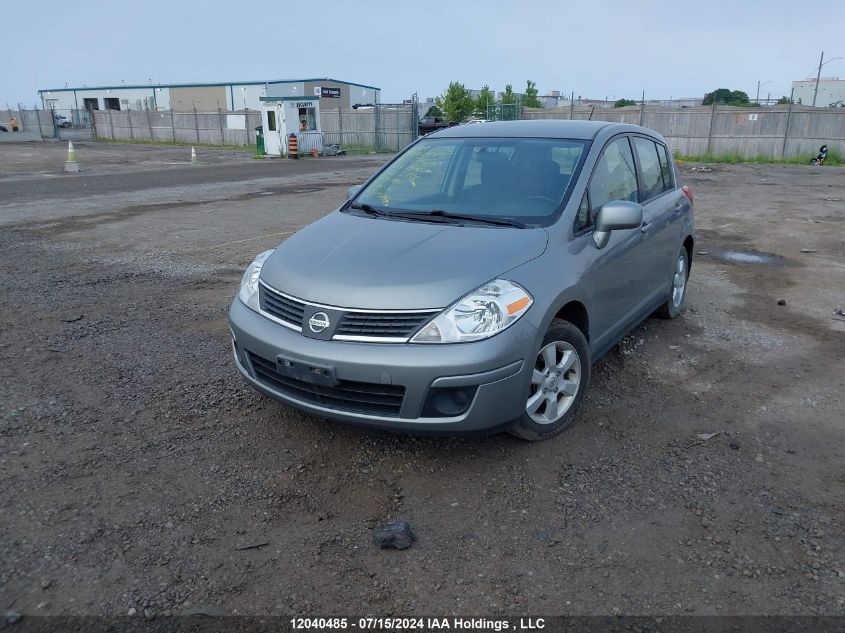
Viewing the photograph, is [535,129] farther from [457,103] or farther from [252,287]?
[457,103]

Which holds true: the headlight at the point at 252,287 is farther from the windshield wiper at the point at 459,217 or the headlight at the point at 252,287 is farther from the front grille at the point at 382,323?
the windshield wiper at the point at 459,217

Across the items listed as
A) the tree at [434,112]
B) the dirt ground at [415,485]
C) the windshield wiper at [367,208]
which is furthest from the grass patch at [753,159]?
the tree at [434,112]

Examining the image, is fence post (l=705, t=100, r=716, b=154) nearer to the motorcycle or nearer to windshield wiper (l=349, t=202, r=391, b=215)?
the motorcycle

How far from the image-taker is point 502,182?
Result: 4.45m

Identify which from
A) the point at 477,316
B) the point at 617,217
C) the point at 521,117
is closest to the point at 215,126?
the point at 521,117

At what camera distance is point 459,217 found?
421 centimetres

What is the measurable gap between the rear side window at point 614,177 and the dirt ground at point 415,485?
126cm

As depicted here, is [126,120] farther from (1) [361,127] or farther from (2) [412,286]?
(2) [412,286]

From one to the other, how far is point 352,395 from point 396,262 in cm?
74

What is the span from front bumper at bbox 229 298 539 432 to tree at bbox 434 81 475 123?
51037 mm

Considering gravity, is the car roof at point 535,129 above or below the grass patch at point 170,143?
above

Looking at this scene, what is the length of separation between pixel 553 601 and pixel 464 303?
55.3 inches

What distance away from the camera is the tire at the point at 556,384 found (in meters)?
3.67

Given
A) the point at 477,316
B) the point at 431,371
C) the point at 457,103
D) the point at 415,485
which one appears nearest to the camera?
the point at 431,371
